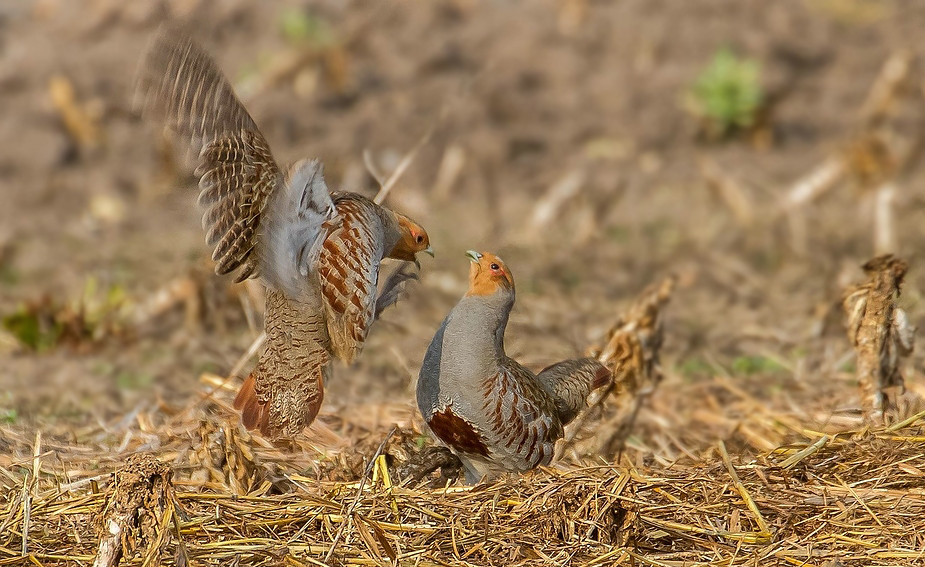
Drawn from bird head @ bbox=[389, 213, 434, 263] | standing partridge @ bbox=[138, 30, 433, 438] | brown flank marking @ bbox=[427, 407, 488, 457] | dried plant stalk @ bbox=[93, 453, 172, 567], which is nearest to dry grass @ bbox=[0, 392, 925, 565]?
dried plant stalk @ bbox=[93, 453, 172, 567]

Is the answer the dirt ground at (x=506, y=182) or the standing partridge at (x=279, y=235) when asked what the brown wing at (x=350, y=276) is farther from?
the dirt ground at (x=506, y=182)

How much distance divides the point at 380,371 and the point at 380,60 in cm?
559

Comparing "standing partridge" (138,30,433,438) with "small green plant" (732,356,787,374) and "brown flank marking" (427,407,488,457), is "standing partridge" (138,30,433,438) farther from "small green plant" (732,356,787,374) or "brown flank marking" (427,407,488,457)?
"small green plant" (732,356,787,374)

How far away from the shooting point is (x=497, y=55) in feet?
33.9

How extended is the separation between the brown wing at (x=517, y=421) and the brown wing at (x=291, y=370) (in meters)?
0.68

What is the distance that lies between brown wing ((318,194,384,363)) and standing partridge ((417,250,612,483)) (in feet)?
0.90

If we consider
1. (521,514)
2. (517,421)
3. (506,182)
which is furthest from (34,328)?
(506,182)

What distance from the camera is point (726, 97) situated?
9219 mm

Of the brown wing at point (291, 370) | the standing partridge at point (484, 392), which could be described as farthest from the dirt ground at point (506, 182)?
the standing partridge at point (484, 392)

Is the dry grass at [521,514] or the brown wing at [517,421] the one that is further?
the brown wing at [517,421]

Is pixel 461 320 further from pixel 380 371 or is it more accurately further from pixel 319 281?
pixel 380 371

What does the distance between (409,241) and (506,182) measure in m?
5.28

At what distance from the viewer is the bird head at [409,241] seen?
3.88 m

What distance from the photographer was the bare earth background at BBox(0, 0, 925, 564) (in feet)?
16.4
